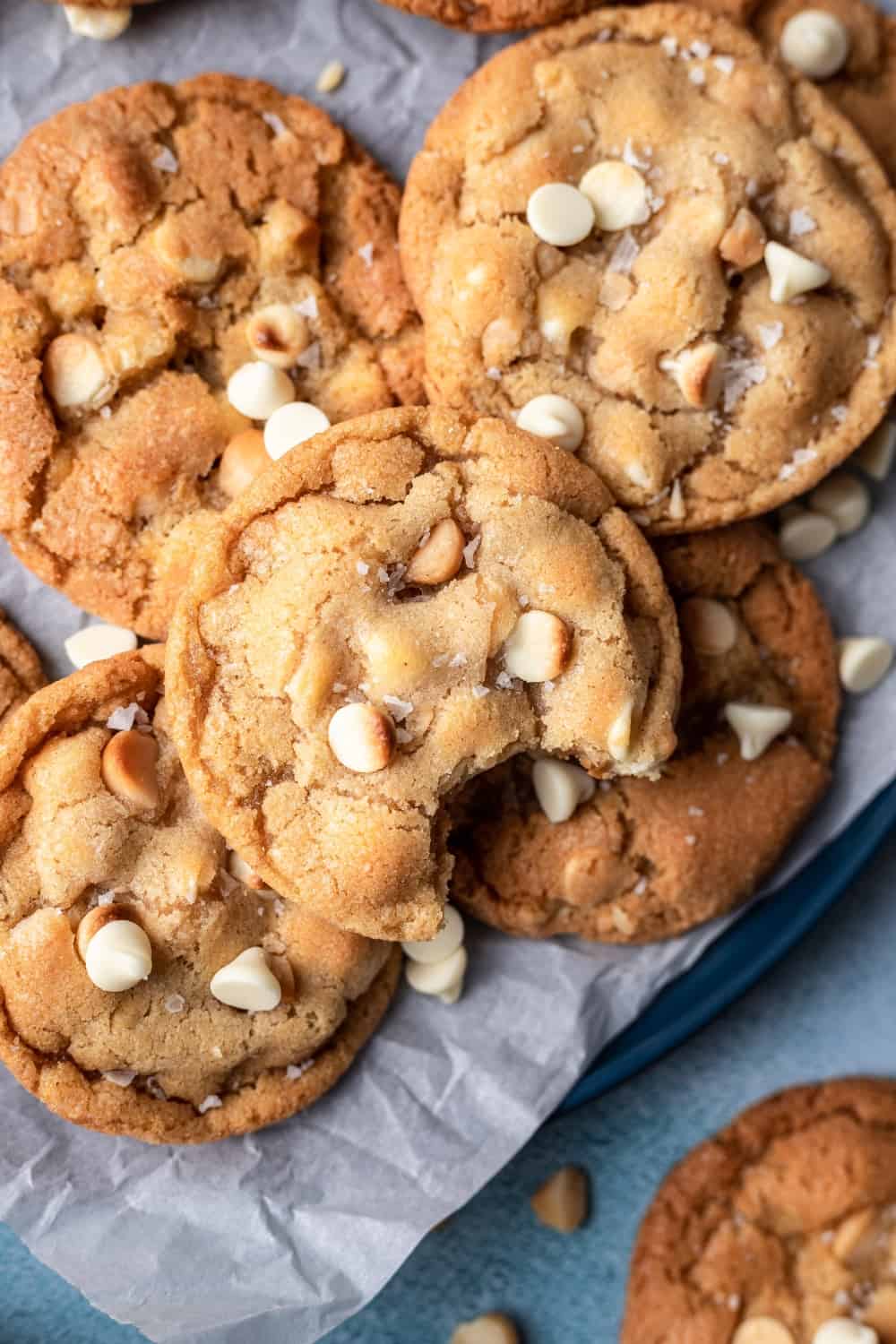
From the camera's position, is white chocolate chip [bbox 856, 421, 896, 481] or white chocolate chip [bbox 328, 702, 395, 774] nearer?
white chocolate chip [bbox 328, 702, 395, 774]

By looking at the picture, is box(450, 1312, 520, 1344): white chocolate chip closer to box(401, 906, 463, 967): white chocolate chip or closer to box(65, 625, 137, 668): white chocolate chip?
box(401, 906, 463, 967): white chocolate chip

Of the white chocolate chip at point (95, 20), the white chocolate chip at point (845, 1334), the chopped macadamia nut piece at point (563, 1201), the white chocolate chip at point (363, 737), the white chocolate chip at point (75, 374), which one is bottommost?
the white chocolate chip at point (845, 1334)

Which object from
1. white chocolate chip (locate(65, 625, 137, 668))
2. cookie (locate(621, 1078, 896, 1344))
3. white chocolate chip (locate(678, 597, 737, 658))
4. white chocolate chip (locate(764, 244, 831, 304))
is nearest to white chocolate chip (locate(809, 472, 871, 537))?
white chocolate chip (locate(678, 597, 737, 658))

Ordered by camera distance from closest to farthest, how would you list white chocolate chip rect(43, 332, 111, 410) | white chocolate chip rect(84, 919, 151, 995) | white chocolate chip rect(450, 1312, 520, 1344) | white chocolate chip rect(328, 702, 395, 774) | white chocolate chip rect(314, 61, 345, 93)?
white chocolate chip rect(328, 702, 395, 774) < white chocolate chip rect(84, 919, 151, 995) < white chocolate chip rect(43, 332, 111, 410) < white chocolate chip rect(314, 61, 345, 93) < white chocolate chip rect(450, 1312, 520, 1344)

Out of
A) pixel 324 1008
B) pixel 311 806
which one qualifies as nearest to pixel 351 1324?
pixel 324 1008

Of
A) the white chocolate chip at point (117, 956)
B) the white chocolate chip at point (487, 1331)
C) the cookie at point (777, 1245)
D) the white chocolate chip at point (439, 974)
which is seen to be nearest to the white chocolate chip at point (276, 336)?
the white chocolate chip at point (117, 956)

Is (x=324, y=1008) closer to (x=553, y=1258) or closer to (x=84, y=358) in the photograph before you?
(x=553, y=1258)

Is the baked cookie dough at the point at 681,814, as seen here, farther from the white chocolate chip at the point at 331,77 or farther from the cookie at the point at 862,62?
the white chocolate chip at the point at 331,77
